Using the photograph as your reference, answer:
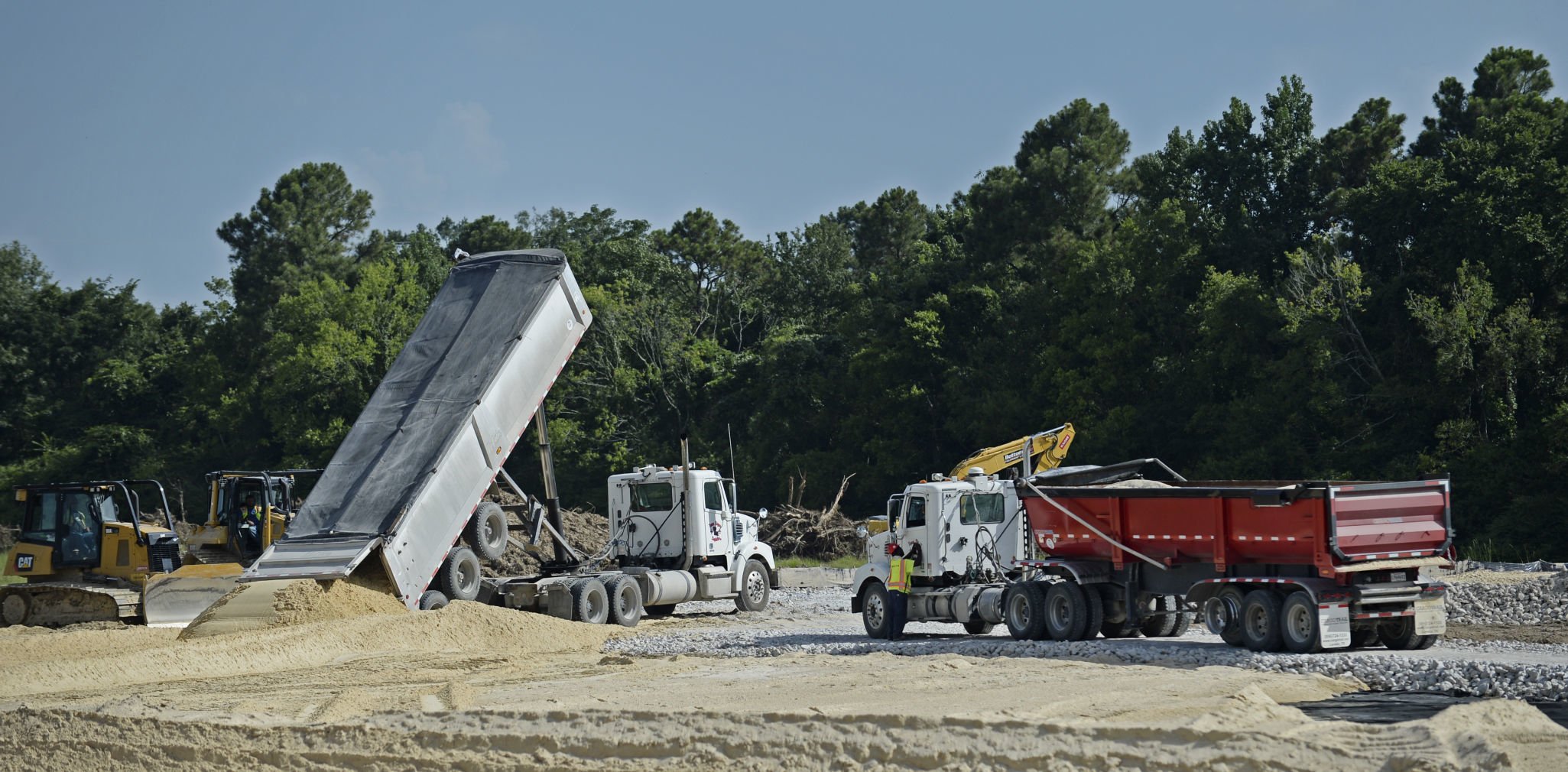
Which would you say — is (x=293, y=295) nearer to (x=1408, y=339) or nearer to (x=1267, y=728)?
(x=1408, y=339)

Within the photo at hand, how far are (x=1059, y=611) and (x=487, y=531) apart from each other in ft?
28.6

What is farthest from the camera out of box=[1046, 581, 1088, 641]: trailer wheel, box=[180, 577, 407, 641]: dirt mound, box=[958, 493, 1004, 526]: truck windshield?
box=[958, 493, 1004, 526]: truck windshield

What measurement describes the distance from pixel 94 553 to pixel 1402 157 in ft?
129

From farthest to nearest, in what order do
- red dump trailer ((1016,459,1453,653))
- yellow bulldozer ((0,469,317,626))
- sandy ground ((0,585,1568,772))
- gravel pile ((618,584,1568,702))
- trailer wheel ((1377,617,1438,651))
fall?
yellow bulldozer ((0,469,317,626))
trailer wheel ((1377,617,1438,651))
red dump trailer ((1016,459,1453,653))
gravel pile ((618,584,1568,702))
sandy ground ((0,585,1568,772))

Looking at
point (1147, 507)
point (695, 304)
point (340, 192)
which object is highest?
point (340, 192)

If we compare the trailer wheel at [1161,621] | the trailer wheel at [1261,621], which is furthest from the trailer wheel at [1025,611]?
the trailer wheel at [1261,621]

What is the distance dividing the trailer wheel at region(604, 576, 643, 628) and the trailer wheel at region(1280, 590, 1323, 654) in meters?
10.7

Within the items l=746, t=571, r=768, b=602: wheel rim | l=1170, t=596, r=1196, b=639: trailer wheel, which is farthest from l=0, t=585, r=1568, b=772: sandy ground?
l=746, t=571, r=768, b=602: wheel rim

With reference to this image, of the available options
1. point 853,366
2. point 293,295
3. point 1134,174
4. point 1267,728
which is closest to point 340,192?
point 293,295

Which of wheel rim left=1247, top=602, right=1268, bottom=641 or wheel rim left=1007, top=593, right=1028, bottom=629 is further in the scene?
wheel rim left=1007, top=593, right=1028, bottom=629

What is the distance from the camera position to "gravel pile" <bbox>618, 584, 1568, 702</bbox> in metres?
13.0

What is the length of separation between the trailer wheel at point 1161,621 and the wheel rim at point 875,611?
11.7ft

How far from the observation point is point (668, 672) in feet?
51.2

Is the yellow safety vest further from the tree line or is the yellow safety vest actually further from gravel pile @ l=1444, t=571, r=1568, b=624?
the tree line
